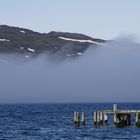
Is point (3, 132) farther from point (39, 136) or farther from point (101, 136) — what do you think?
point (101, 136)

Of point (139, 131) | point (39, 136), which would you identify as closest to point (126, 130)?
point (139, 131)

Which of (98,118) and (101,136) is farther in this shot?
(98,118)

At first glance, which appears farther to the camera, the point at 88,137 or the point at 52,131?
the point at 52,131

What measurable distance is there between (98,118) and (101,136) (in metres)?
12.4

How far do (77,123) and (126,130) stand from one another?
36.2 ft

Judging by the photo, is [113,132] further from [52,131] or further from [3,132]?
[3,132]

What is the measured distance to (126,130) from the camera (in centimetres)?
9012

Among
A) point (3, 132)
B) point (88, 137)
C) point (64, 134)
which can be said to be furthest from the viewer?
point (3, 132)

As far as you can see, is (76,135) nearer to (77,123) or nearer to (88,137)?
(88,137)

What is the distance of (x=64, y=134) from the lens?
86625 millimetres

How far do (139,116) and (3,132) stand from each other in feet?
75.1

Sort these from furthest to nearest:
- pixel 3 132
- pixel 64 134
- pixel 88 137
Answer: pixel 3 132 < pixel 64 134 < pixel 88 137

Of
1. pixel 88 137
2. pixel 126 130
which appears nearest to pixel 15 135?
pixel 88 137

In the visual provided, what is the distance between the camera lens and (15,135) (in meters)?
86.3
